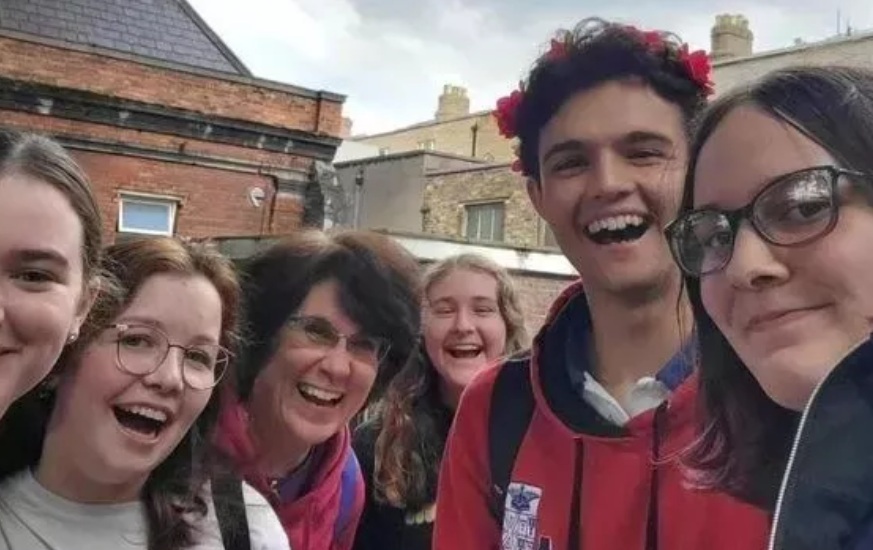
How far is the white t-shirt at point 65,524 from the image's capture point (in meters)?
2.23

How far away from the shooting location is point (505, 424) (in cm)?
230

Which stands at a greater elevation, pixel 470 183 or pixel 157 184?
pixel 470 183

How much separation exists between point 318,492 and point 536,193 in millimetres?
1178

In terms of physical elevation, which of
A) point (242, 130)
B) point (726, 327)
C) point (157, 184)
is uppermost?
point (242, 130)

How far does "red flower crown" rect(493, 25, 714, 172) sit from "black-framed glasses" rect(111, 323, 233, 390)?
91 centimetres

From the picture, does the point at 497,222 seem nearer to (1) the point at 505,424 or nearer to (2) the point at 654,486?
(1) the point at 505,424

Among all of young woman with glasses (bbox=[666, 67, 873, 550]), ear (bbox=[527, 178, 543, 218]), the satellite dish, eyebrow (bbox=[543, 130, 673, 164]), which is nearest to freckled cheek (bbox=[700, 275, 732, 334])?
young woman with glasses (bbox=[666, 67, 873, 550])

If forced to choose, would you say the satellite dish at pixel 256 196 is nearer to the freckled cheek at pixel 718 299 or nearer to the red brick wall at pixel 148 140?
the red brick wall at pixel 148 140

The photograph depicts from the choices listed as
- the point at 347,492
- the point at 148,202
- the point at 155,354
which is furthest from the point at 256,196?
the point at 155,354

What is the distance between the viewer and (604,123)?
2.31 meters

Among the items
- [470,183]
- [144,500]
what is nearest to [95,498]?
[144,500]

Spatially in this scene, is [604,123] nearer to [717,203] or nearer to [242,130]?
[717,203]

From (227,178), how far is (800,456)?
1682 cm

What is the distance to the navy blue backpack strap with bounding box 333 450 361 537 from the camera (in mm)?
3205
